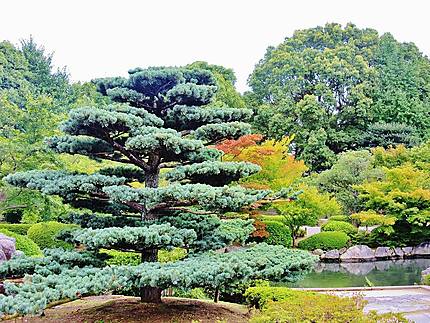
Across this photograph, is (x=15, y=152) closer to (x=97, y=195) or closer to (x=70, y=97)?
(x=97, y=195)

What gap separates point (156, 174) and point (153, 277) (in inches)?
76.0

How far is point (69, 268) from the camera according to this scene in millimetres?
5680

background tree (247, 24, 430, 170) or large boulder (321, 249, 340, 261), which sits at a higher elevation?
background tree (247, 24, 430, 170)

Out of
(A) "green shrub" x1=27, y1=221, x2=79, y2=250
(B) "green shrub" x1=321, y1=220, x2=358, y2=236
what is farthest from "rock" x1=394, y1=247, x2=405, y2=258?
(A) "green shrub" x1=27, y1=221, x2=79, y2=250

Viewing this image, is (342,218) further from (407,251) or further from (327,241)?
(407,251)

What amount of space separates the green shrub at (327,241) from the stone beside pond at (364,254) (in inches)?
9.0

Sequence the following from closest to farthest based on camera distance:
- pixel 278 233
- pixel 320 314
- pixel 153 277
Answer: pixel 320 314 < pixel 153 277 < pixel 278 233

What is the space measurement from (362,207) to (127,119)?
17.6 m

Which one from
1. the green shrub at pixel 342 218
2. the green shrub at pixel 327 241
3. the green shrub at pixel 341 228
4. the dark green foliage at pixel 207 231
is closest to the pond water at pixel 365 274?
the green shrub at pixel 327 241

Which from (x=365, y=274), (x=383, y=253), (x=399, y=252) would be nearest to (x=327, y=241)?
(x=383, y=253)

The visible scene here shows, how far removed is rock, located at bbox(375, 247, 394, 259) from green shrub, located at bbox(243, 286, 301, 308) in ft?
37.4

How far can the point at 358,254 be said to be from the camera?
1731 centimetres

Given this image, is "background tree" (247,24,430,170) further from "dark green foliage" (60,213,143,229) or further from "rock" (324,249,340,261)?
"dark green foliage" (60,213,143,229)

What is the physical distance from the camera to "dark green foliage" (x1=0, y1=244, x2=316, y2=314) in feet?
14.8
